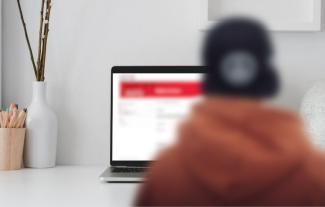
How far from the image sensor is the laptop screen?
1.14 m

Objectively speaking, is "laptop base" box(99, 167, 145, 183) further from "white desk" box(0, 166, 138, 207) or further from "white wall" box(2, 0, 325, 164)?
"white wall" box(2, 0, 325, 164)

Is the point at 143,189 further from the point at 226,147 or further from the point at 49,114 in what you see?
the point at 49,114

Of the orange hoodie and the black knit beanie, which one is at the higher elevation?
the black knit beanie

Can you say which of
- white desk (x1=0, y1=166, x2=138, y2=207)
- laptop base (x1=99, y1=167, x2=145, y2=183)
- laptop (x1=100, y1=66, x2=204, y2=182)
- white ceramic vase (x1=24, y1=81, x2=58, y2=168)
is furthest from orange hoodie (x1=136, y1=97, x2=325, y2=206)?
white ceramic vase (x1=24, y1=81, x2=58, y2=168)

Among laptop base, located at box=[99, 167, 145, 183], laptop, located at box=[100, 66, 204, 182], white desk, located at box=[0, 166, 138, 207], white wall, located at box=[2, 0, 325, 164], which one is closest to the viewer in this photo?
white desk, located at box=[0, 166, 138, 207]

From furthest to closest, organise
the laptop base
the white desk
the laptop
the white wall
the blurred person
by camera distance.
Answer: the white wall, the laptop, the laptop base, the white desk, the blurred person

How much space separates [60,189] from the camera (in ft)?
3.07

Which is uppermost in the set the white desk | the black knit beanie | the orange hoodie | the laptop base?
the black knit beanie

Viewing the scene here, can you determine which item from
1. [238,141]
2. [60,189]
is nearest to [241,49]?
[238,141]

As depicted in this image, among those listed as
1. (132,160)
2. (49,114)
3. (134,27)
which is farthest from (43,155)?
(134,27)

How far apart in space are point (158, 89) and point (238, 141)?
92 cm

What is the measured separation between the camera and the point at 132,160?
115cm

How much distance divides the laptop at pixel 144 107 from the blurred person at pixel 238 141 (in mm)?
896

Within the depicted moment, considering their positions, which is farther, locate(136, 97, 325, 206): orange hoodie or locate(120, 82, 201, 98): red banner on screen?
locate(120, 82, 201, 98): red banner on screen
